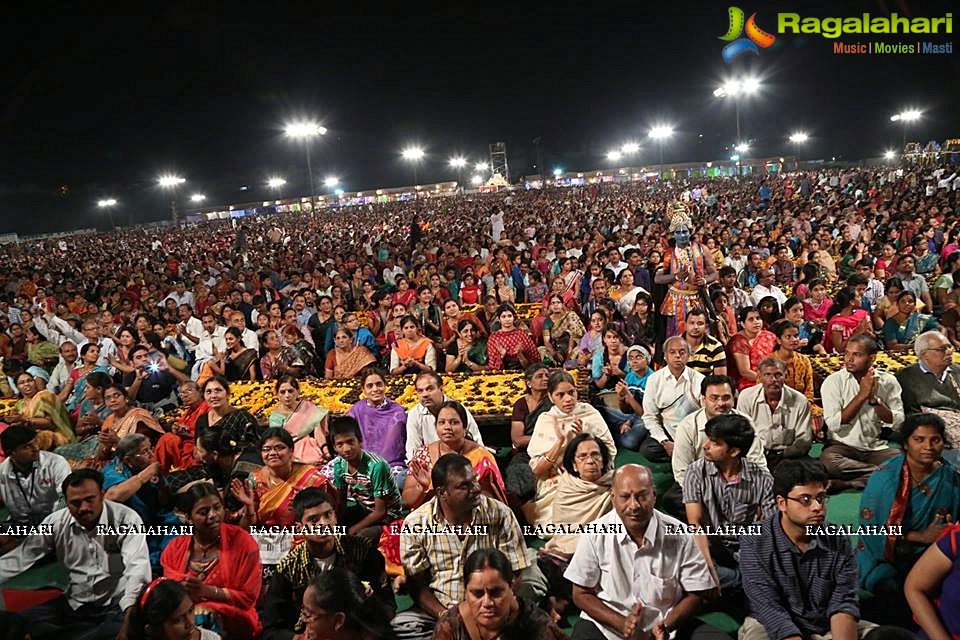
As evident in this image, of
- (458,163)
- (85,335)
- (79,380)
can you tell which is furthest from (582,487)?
(458,163)

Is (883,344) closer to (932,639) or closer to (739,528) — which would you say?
(739,528)

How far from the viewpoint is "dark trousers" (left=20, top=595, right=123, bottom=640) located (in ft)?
10.2

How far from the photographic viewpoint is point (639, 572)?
9.13 ft

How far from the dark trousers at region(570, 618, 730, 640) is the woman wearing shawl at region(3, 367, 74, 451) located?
5009 millimetres

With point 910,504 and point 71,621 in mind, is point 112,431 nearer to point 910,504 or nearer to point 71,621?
point 71,621

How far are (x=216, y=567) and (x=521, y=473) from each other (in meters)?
1.98

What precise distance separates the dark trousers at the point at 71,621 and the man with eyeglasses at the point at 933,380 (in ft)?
17.7

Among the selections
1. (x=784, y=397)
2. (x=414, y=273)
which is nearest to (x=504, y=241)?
(x=414, y=273)

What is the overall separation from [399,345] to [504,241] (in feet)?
30.1

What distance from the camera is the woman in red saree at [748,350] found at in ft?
17.0

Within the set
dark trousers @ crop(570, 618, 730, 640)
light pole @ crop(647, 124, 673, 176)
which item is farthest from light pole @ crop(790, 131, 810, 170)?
dark trousers @ crop(570, 618, 730, 640)

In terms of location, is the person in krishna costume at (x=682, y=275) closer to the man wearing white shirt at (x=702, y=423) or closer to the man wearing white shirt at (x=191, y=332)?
the man wearing white shirt at (x=702, y=423)

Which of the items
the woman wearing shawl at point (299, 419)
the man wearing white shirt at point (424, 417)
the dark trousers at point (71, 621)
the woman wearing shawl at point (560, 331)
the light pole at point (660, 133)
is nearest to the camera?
the dark trousers at point (71, 621)

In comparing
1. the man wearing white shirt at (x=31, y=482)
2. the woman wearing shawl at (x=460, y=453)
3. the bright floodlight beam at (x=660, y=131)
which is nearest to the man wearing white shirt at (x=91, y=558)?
the man wearing white shirt at (x=31, y=482)
